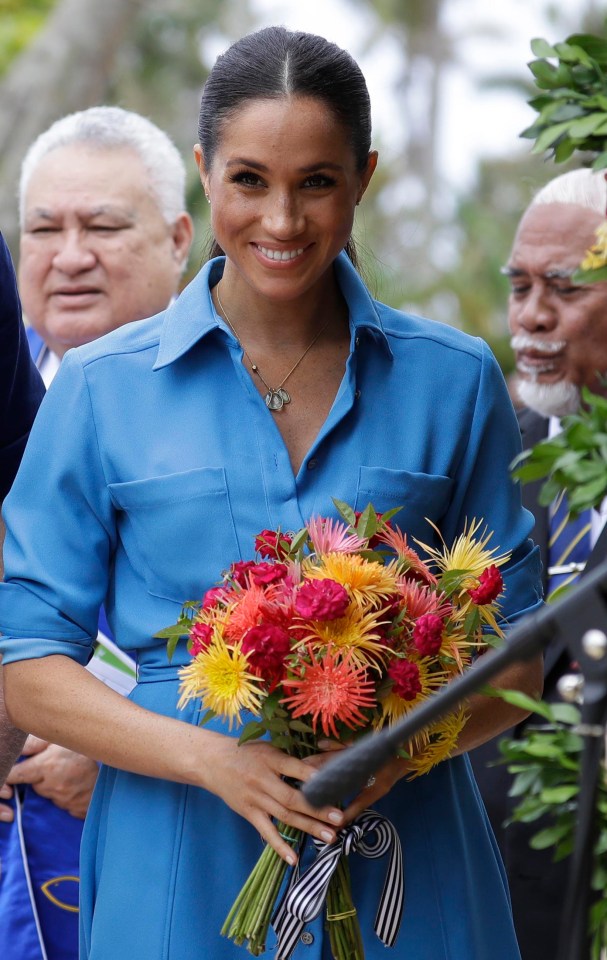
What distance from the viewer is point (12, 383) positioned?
3111 millimetres

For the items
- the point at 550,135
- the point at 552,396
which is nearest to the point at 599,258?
the point at 550,135

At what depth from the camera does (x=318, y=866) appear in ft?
7.87

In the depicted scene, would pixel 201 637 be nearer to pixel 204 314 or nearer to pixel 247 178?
pixel 204 314

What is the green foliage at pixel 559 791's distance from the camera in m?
1.91

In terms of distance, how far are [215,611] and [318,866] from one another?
44 cm

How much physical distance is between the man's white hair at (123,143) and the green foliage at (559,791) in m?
2.90

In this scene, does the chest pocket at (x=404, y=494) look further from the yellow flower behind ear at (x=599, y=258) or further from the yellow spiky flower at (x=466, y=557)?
the yellow flower behind ear at (x=599, y=258)

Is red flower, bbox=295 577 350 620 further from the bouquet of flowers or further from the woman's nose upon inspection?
the woman's nose

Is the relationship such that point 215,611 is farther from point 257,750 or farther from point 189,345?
point 189,345

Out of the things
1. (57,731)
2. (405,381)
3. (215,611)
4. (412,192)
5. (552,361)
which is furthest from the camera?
(412,192)

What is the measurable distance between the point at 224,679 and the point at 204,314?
2.54 feet

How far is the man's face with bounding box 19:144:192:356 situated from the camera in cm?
435

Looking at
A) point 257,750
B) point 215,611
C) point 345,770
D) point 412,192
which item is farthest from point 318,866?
point 412,192

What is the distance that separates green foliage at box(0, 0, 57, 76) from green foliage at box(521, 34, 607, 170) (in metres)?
16.2
